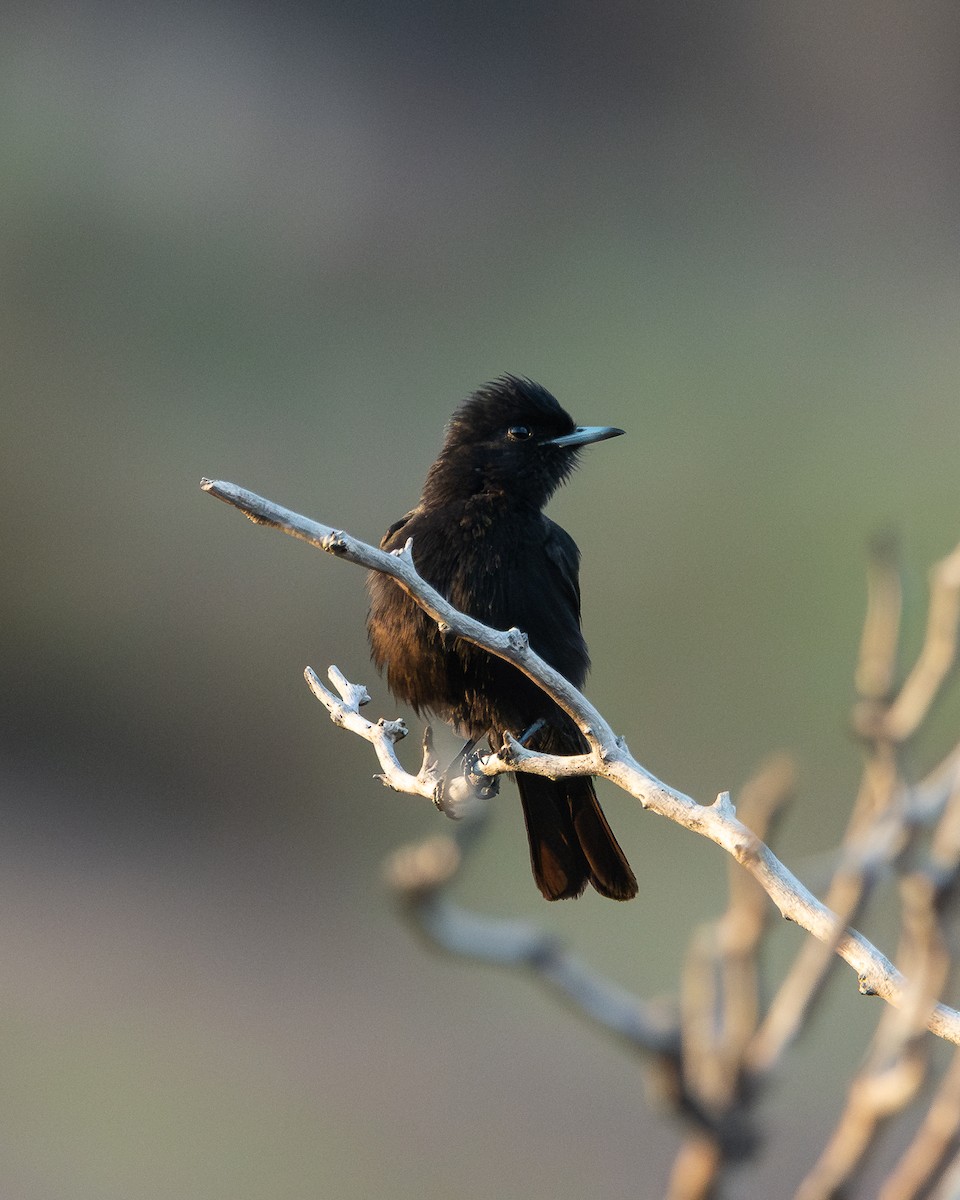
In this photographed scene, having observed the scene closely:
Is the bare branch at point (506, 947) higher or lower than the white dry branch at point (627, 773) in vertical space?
lower

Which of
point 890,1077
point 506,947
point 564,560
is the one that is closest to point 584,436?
point 564,560

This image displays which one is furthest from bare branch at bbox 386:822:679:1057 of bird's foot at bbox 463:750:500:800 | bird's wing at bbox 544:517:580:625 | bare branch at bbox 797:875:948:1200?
bird's wing at bbox 544:517:580:625

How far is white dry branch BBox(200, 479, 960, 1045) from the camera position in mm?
2182

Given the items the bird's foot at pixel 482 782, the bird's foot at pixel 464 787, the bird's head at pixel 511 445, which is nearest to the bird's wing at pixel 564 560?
the bird's head at pixel 511 445

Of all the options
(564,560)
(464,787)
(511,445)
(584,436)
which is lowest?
(464,787)

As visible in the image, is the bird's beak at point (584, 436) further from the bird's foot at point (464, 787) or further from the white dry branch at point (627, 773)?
the white dry branch at point (627, 773)

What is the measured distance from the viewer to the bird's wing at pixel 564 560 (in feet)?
15.2

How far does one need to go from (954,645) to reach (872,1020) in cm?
1132

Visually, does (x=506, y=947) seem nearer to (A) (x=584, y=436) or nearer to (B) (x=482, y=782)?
(B) (x=482, y=782)

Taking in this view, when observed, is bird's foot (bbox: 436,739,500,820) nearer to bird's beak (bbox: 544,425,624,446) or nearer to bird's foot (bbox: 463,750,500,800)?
bird's foot (bbox: 463,750,500,800)

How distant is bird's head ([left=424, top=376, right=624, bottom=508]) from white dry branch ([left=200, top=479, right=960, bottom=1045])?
5.49ft

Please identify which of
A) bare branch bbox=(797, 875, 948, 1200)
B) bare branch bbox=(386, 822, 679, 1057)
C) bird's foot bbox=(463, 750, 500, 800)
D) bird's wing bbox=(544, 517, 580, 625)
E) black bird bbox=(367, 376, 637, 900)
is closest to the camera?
bare branch bbox=(797, 875, 948, 1200)

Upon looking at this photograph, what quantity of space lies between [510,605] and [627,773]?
5.84 ft

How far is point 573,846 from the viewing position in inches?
176
